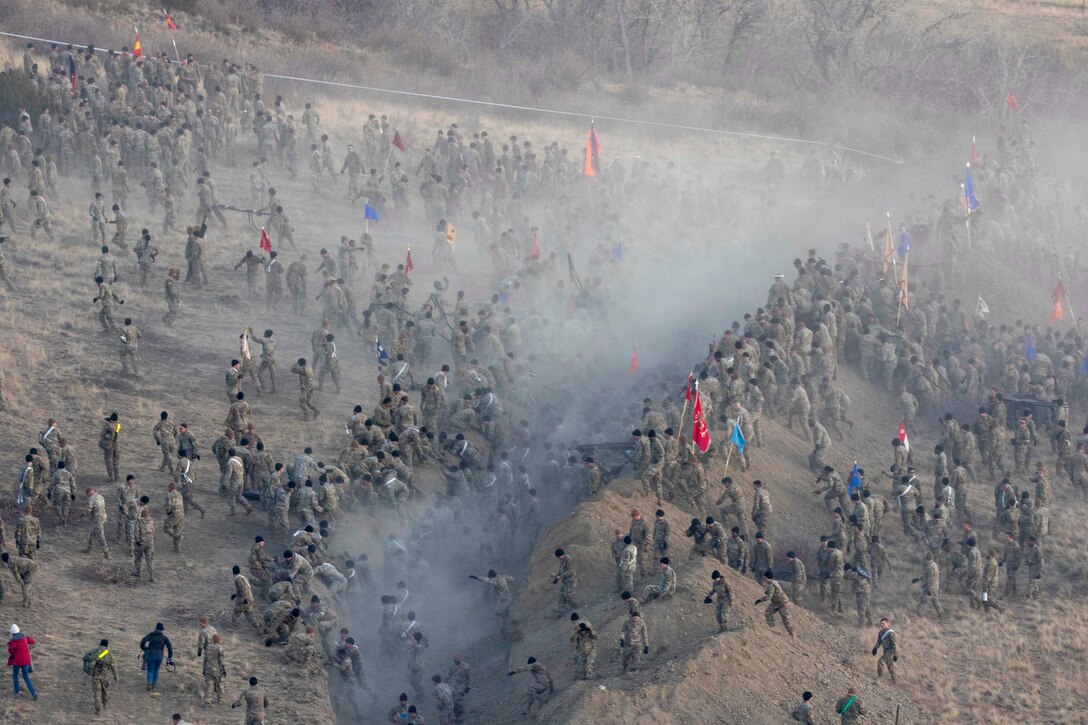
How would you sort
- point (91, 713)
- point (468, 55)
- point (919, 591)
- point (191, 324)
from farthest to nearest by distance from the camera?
point (468, 55) → point (191, 324) → point (919, 591) → point (91, 713)

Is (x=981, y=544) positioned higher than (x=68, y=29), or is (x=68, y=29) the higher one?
(x=68, y=29)

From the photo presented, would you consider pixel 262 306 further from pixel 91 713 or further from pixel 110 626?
pixel 91 713

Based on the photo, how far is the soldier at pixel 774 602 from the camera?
2278 cm

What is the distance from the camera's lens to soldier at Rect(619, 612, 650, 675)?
2105cm

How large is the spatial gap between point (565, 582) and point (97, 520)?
23.9ft

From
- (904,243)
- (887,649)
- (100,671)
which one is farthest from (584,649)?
(904,243)

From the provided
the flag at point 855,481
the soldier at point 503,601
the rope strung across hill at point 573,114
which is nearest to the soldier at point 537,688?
the soldier at point 503,601

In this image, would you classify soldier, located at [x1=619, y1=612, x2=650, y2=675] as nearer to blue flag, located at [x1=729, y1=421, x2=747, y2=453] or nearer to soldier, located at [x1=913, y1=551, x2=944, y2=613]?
blue flag, located at [x1=729, y1=421, x2=747, y2=453]

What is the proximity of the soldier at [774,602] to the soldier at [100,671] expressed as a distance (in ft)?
31.1

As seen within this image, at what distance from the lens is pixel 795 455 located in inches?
1208

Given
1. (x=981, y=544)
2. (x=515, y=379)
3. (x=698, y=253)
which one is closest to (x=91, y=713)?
(x=515, y=379)

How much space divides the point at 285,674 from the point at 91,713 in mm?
2836

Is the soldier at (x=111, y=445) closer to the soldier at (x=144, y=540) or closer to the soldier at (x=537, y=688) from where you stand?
the soldier at (x=144, y=540)

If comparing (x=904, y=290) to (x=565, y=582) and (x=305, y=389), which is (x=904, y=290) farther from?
(x=565, y=582)
